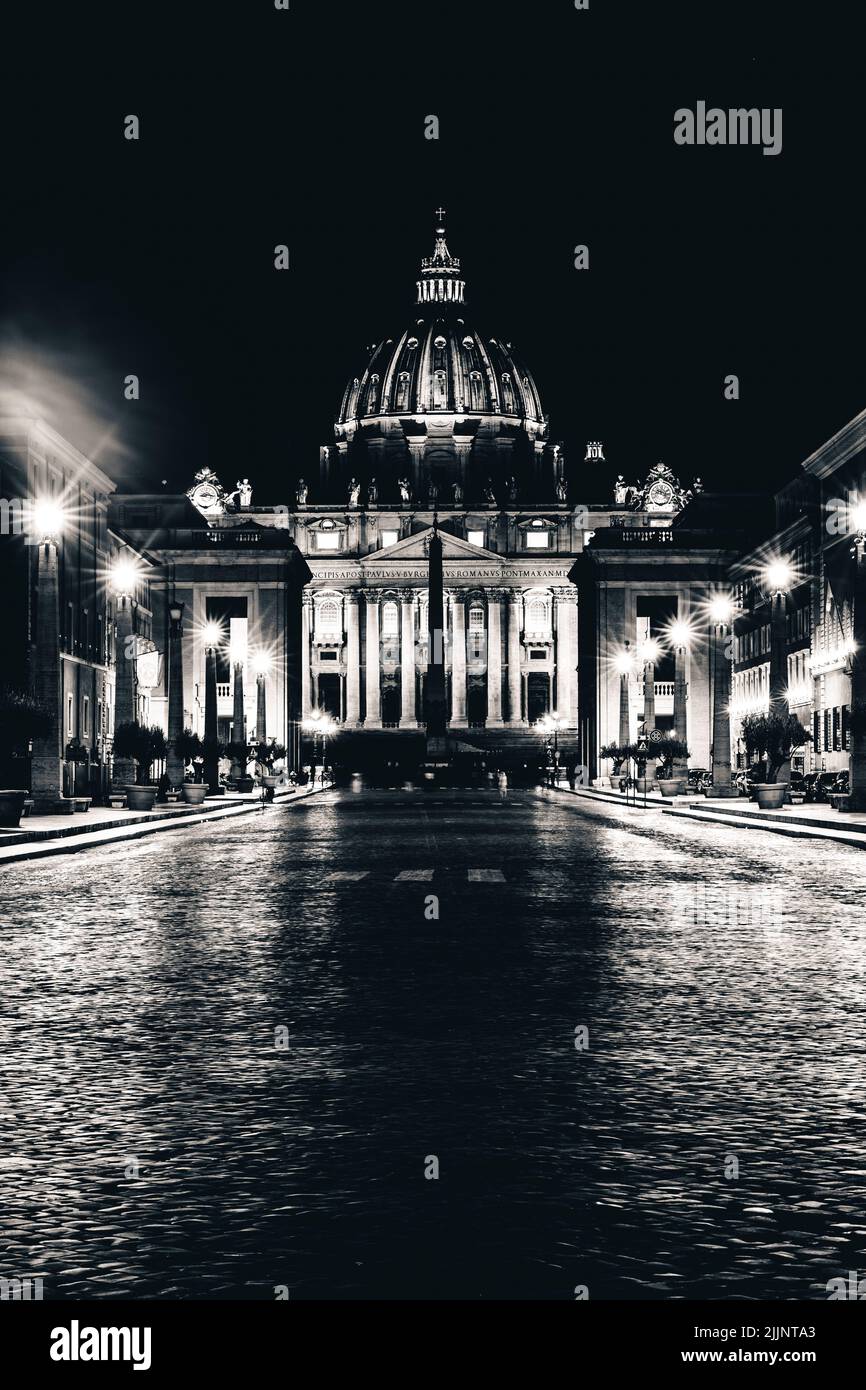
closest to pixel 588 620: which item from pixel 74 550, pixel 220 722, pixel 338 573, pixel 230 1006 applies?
pixel 220 722

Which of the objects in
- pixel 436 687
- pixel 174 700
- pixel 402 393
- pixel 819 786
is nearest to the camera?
pixel 819 786

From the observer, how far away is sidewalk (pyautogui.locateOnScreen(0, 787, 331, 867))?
104 feet

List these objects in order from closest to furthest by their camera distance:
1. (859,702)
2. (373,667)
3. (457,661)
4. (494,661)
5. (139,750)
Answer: (859,702)
(139,750)
(373,667)
(494,661)
(457,661)

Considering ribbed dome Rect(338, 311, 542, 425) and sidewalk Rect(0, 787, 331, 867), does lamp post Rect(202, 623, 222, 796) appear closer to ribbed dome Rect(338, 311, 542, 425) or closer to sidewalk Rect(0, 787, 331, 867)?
sidewalk Rect(0, 787, 331, 867)

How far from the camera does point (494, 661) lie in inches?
6796

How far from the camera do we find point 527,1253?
6.16 meters

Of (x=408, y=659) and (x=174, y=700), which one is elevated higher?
(x=408, y=659)

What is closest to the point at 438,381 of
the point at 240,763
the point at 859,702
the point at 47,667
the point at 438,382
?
the point at 438,382

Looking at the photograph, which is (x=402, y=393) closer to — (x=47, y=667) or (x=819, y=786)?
(x=819, y=786)

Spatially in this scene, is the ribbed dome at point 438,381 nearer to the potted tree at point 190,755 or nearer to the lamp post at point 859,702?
the potted tree at point 190,755

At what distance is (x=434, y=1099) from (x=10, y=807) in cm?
3013

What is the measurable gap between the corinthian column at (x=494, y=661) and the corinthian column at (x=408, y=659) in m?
6.93

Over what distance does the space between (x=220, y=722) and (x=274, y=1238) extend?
13787 cm
